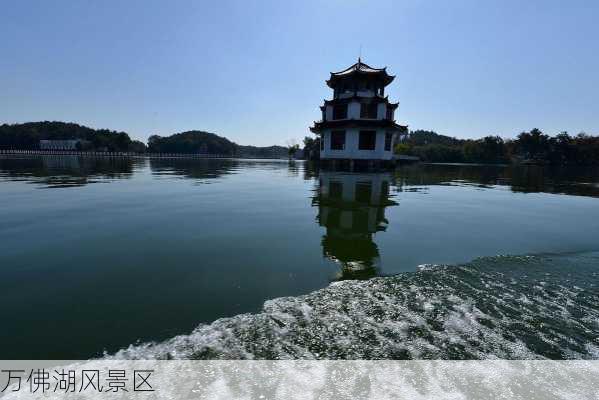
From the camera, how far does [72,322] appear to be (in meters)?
3.55

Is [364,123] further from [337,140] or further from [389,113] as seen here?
[389,113]

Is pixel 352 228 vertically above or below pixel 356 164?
below

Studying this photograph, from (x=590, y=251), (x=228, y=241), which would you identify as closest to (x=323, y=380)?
(x=228, y=241)

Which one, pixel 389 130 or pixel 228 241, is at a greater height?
pixel 389 130

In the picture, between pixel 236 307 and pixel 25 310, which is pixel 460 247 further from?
pixel 25 310

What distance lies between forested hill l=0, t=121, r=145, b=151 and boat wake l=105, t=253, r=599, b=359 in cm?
12538

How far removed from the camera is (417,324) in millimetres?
3572

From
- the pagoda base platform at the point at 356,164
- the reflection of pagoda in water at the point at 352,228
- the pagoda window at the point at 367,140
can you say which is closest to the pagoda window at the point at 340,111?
the pagoda window at the point at 367,140

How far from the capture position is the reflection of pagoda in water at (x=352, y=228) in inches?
215

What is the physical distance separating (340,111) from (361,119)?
3829 mm

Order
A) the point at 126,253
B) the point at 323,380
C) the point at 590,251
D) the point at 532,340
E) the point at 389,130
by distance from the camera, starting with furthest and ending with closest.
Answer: the point at 389,130 < the point at 590,251 < the point at 126,253 < the point at 532,340 < the point at 323,380

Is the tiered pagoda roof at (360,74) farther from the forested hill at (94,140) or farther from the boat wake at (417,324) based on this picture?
the forested hill at (94,140)

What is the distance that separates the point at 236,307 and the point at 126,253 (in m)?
3.37

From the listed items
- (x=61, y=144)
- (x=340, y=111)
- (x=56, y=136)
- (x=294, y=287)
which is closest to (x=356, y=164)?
(x=340, y=111)
